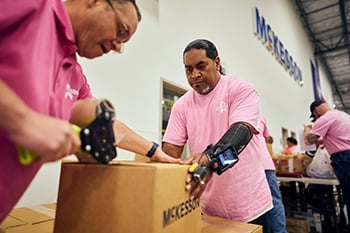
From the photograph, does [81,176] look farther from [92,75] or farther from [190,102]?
[92,75]

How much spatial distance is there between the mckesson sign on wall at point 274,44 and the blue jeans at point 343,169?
3.18m

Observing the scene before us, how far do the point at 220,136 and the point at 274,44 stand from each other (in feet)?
19.2

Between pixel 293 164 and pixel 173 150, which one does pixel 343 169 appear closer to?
pixel 293 164

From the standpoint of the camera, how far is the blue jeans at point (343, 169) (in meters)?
2.50

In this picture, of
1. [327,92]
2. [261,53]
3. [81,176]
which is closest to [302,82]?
[261,53]

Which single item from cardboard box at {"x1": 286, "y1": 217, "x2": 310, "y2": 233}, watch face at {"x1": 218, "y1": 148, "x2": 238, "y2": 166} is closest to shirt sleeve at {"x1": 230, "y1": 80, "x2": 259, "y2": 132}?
watch face at {"x1": 218, "y1": 148, "x2": 238, "y2": 166}

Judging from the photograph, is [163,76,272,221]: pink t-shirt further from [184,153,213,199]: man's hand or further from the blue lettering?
the blue lettering

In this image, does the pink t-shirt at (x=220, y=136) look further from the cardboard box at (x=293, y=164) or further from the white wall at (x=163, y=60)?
the cardboard box at (x=293, y=164)

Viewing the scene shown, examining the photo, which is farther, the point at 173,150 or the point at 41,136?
the point at 173,150

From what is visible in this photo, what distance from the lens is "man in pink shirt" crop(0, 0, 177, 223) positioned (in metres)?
0.35

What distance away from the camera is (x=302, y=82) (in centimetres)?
890

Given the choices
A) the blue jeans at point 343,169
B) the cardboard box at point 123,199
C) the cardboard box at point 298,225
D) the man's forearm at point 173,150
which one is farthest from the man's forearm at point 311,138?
the cardboard box at point 123,199

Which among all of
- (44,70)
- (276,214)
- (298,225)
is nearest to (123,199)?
(44,70)

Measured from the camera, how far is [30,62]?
0.43 m
